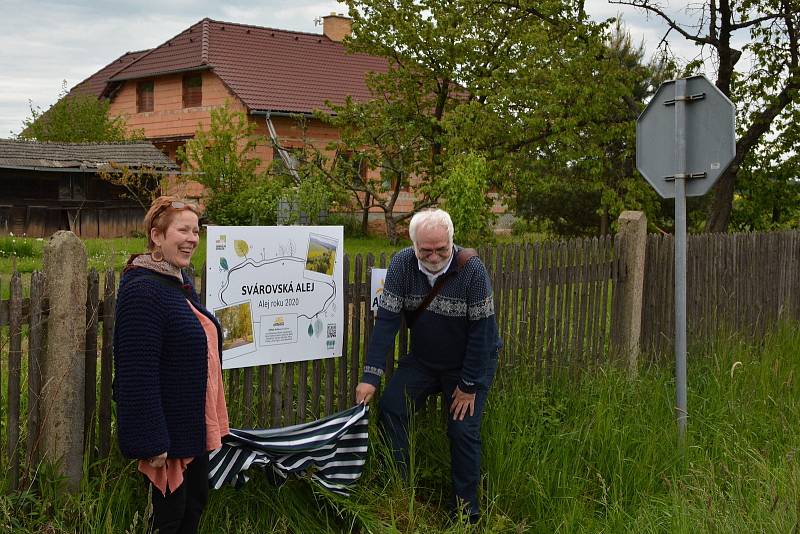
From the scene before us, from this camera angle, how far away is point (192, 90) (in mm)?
34219

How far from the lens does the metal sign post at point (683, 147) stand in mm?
5840

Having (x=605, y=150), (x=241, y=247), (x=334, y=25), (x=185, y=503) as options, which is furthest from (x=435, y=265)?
(x=334, y=25)

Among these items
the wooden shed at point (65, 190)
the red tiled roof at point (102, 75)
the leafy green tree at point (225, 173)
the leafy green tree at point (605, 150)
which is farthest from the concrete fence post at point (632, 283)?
the red tiled roof at point (102, 75)

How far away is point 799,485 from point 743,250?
465cm

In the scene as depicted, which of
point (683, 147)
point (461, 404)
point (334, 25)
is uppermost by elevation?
point (334, 25)

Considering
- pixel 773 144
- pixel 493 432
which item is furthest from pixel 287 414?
pixel 773 144

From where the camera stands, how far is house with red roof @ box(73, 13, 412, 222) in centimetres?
3209

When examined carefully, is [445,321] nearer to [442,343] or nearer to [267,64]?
[442,343]

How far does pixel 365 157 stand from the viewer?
2448 centimetres

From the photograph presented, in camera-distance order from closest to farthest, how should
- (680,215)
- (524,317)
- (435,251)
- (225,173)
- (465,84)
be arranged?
(435,251)
(680,215)
(524,317)
(465,84)
(225,173)

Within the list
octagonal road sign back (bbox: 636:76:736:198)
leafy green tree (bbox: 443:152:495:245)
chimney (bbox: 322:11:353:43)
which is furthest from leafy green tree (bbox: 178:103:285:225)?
octagonal road sign back (bbox: 636:76:736:198)

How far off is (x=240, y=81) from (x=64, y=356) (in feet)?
96.2

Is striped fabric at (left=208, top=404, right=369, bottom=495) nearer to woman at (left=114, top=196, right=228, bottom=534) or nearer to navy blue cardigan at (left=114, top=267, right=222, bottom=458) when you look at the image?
woman at (left=114, top=196, right=228, bottom=534)

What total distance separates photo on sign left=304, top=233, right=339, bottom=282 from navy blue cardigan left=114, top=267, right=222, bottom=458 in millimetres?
1389
